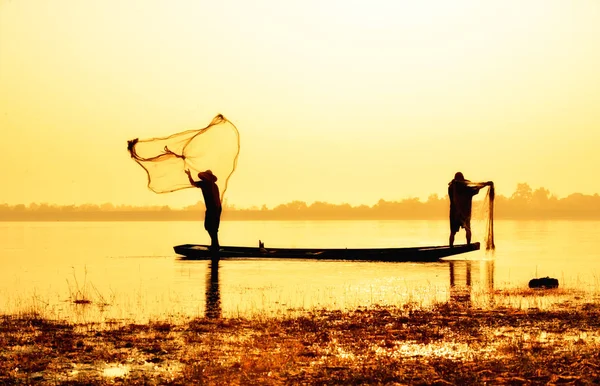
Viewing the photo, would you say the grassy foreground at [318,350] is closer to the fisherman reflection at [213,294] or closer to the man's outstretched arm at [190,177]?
the fisherman reflection at [213,294]

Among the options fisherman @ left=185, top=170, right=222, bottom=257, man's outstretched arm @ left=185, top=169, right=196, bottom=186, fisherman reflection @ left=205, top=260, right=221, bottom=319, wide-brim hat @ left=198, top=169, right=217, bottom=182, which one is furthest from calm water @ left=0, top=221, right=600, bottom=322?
wide-brim hat @ left=198, top=169, right=217, bottom=182

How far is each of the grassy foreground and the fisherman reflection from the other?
123 cm

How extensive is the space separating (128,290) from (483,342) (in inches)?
536

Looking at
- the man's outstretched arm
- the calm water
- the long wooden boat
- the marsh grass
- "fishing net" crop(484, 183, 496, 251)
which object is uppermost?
the man's outstretched arm

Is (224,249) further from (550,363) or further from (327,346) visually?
(550,363)

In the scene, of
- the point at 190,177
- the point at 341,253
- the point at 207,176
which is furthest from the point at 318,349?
the point at 341,253

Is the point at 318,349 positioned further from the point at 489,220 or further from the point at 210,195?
the point at 489,220

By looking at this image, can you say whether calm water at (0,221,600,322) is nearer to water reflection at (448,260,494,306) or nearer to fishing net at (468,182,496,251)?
water reflection at (448,260,494,306)

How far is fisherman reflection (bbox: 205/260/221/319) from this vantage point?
52.4 feet

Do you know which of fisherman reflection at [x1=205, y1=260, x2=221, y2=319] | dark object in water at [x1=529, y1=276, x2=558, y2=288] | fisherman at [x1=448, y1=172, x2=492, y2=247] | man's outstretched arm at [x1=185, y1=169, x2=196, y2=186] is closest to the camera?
fisherman reflection at [x1=205, y1=260, x2=221, y2=319]

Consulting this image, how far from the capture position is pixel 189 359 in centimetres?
1051

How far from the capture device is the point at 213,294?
20.2 meters

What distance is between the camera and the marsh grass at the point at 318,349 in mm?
9344

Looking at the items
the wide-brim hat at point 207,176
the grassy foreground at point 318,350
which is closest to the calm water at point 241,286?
the grassy foreground at point 318,350
